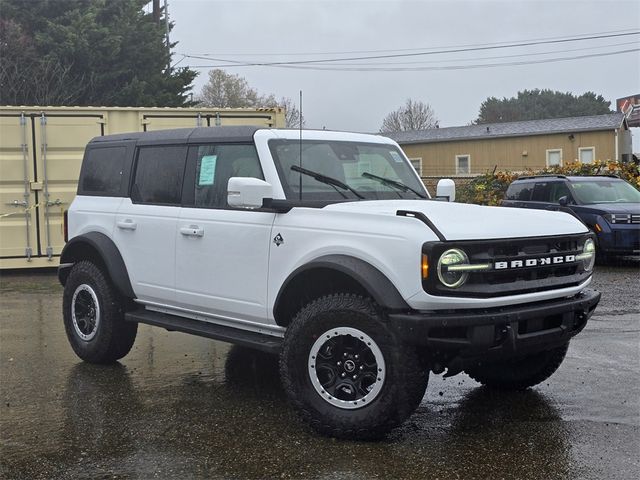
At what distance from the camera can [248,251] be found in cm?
514

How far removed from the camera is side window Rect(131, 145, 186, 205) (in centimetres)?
596

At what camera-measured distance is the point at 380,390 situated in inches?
172

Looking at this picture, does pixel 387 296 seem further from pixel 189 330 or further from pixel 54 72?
pixel 54 72

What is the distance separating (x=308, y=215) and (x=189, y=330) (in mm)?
1415

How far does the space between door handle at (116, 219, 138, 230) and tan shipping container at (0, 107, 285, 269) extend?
6.40 meters

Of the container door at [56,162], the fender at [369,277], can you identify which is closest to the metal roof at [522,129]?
the container door at [56,162]

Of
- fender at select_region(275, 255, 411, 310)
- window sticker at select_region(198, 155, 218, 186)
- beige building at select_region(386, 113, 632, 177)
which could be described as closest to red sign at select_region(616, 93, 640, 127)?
beige building at select_region(386, 113, 632, 177)

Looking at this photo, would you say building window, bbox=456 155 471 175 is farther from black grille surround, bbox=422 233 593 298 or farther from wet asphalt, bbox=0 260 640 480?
black grille surround, bbox=422 233 593 298

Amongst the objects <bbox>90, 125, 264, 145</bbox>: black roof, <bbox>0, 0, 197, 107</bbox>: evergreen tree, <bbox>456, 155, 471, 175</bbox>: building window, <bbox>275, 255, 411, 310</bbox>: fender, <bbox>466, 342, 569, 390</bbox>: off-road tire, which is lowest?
<bbox>466, 342, 569, 390</bbox>: off-road tire

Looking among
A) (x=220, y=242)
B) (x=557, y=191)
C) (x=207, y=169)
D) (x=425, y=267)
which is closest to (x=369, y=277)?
(x=425, y=267)

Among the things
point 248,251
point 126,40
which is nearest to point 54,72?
point 126,40

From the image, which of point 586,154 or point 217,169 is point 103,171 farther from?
point 586,154

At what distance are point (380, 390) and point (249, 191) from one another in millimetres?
1478

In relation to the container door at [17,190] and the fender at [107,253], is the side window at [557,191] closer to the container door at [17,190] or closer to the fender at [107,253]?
the container door at [17,190]
